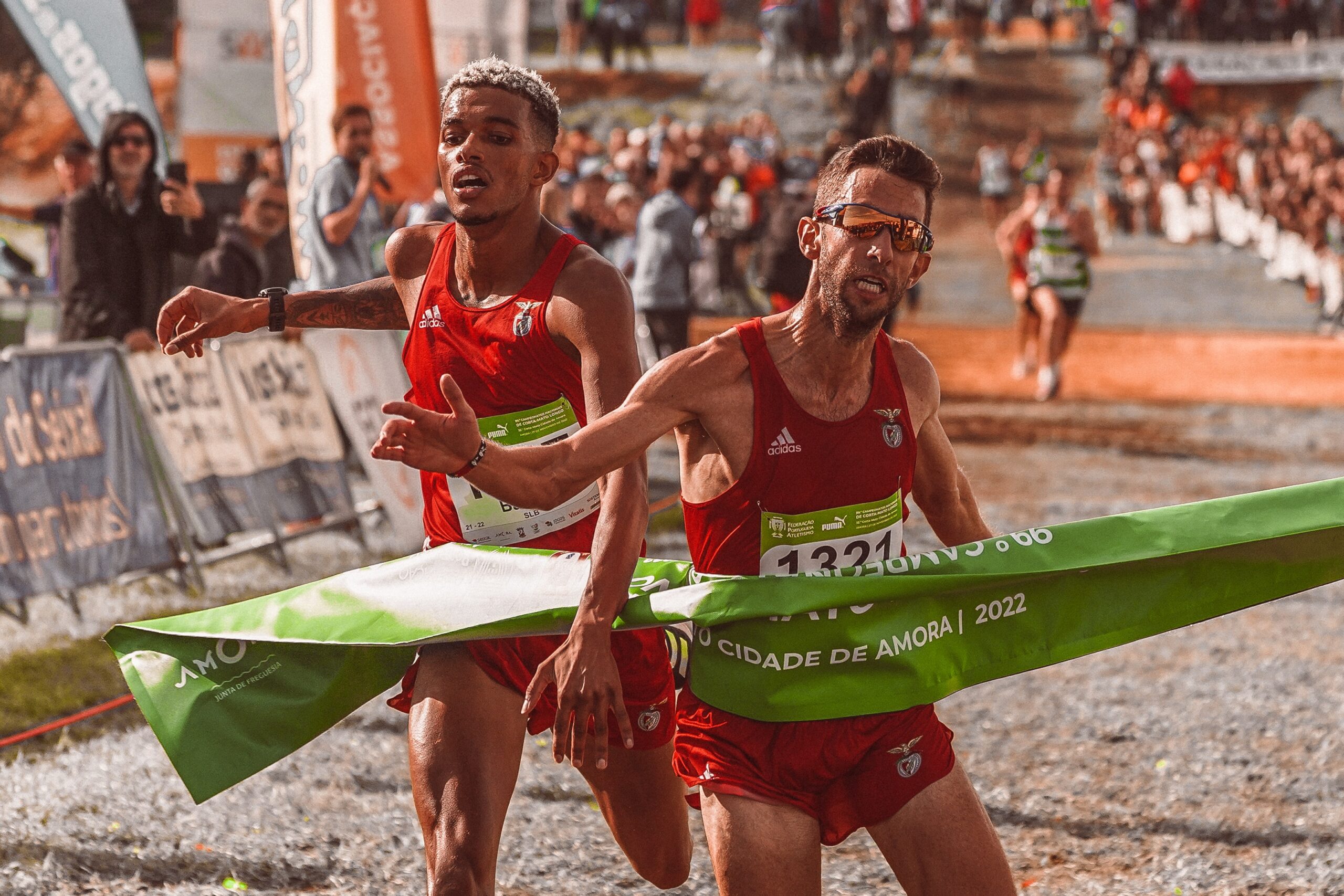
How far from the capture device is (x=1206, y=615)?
3.60 meters

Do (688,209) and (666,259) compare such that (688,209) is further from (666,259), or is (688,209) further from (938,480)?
(938,480)

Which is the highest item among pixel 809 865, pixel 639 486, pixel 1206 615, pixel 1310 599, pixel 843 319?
pixel 843 319

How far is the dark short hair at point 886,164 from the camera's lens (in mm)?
3277

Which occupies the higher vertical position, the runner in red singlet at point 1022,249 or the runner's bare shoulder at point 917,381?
the runner's bare shoulder at point 917,381

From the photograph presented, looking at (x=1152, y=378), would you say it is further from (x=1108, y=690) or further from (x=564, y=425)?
(x=564, y=425)

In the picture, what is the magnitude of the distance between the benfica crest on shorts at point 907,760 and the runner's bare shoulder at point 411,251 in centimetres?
172

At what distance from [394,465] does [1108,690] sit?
4.35 meters

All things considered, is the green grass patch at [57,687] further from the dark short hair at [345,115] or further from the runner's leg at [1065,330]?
the runner's leg at [1065,330]

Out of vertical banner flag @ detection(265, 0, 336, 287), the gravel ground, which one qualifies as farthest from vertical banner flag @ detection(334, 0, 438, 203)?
the gravel ground

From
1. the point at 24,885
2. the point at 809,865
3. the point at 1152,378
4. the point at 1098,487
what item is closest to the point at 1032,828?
the point at 809,865

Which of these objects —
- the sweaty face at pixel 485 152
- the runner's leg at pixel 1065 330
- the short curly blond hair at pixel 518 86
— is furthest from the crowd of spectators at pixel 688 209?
the runner's leg at pixel 1065 330

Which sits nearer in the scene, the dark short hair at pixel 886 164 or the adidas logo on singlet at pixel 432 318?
the dark short hair at pixel 886 164

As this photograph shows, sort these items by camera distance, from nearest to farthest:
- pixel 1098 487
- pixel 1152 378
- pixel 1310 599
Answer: pixel 1310 599 → pixel 1098 487 → pixel 1152 378

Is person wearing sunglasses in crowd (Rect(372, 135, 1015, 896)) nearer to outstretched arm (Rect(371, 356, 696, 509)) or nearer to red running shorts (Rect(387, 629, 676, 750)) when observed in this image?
outstretched arm (Rect(371, 356, 696, 509))
